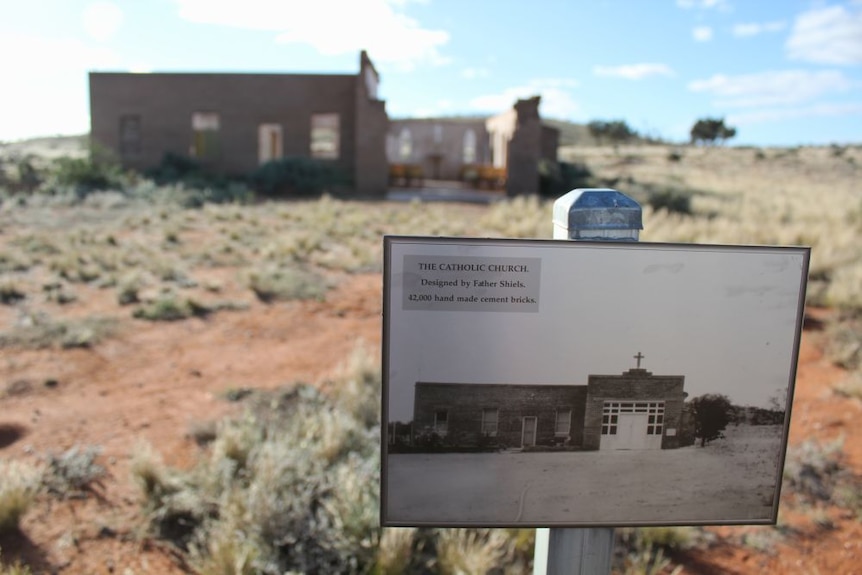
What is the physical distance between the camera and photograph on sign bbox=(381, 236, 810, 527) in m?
2.21

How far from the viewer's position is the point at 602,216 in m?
2.31

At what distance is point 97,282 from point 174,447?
6399mm

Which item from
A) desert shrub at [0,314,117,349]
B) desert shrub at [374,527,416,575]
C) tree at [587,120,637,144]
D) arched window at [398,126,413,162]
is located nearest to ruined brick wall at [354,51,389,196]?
arched window at [398,126,413,162]

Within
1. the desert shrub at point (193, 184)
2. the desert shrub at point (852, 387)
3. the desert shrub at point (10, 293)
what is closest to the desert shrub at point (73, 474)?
the desert shrub at point (10, 293)

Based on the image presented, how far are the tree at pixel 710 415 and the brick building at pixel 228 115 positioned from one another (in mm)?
23284

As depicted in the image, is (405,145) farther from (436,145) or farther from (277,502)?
(277,502)

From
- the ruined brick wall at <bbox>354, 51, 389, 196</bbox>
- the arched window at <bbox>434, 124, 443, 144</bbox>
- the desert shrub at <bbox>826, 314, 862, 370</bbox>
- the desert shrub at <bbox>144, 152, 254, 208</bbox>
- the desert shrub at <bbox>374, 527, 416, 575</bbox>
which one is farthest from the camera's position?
the arched window at <bbox>434, 124, 443, 144</bbox>

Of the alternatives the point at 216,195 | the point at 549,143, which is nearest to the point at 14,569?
the point at 216,195

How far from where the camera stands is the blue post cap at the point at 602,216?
7.57 feet

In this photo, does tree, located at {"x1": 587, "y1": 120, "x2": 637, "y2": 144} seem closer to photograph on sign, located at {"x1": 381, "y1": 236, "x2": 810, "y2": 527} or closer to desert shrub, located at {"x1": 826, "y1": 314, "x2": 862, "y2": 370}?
desert shrub, located at {"x1": 826, "y1": 314, "x2": 862, "y2": 370}

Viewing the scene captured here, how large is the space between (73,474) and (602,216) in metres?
4.13

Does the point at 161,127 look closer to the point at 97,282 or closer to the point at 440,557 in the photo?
the point at 97,282

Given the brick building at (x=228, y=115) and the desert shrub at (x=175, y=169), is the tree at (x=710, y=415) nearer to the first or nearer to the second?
the brick building at (x=228, y=115)

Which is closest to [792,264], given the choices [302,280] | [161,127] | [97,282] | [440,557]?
[440,557]
